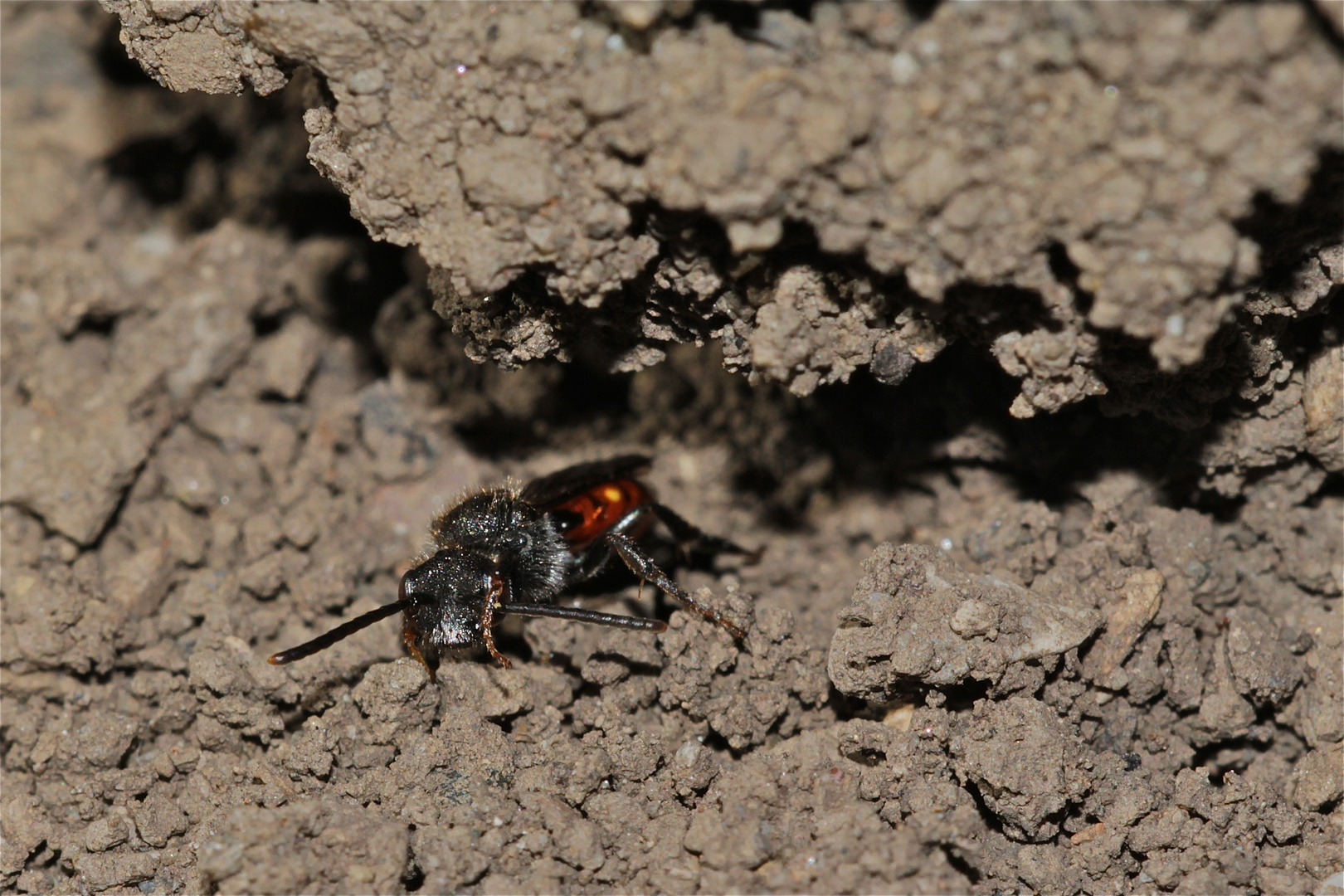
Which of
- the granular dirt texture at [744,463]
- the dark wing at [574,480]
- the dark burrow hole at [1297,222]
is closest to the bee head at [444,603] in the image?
the granular dirt texture at [744,463]

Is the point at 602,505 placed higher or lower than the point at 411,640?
higher

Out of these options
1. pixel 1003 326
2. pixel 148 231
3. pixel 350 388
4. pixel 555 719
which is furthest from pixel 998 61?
pixel 148 231

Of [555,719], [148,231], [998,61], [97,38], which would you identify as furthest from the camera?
[97,38]

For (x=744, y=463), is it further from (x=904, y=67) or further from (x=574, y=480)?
(x=904, y=67)

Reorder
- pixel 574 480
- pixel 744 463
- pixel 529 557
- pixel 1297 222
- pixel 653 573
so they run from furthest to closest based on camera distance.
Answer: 1. pixel 744 463
2. pixel 574 480
3. pixel 529 557
4. pixel 653 573
5. pixel 1297 222

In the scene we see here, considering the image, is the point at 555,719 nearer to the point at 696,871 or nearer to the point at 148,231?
the point at 696,871

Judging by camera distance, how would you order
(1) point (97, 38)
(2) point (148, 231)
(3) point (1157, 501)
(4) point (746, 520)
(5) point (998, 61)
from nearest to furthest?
1. (5) point (998, 61)
2. (3) point (1157, 501)
3. (4) point (746, 520)
4. (2) point (148, 231)
5. (1) point (97, 38)

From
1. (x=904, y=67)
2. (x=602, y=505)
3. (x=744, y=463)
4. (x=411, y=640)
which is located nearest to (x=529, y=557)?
(x=602, y=505)
